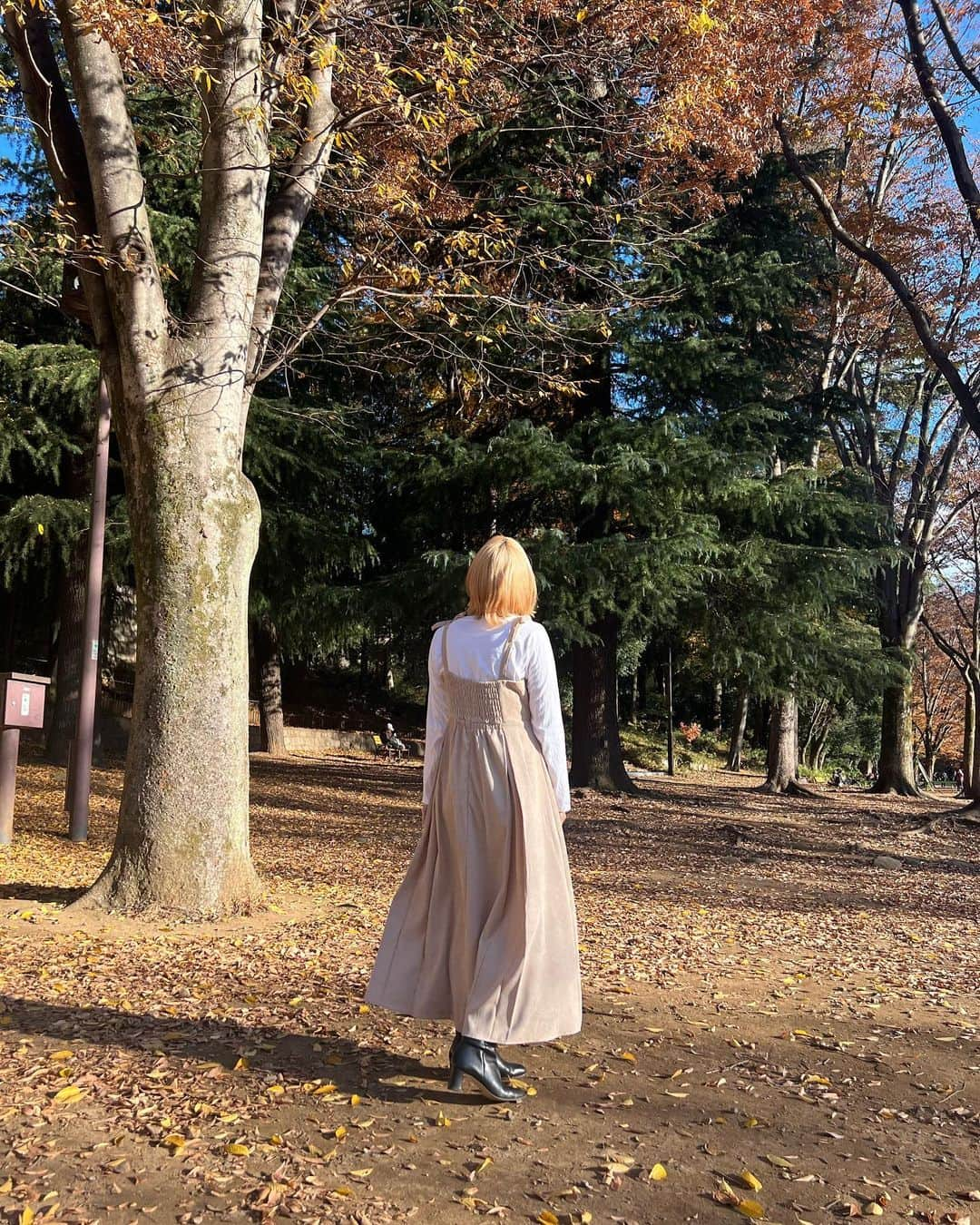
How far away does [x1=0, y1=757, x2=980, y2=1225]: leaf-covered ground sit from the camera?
2936mm

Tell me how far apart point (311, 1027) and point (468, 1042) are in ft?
3.60

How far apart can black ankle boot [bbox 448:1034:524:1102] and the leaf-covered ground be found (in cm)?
9

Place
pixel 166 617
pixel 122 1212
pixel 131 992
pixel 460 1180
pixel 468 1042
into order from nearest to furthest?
1. pixel 122 1212
2. pixel 460 1180
3. pixel 468 1042
4. pixel 131 992
5. pixel 166 617

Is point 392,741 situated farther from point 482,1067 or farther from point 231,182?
point 482,1067

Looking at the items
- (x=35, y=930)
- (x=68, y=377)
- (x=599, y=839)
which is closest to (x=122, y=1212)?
(x=35, y=930)

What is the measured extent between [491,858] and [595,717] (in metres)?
12.4

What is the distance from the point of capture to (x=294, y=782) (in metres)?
16.3

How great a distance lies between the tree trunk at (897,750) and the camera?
848 inches

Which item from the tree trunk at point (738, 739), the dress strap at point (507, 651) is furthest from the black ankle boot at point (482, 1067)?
the tree trunk at point (738, 739)

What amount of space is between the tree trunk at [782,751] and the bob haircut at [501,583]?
17950 mm

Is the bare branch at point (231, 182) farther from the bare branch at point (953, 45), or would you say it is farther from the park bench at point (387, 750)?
the park bench at point (387, 750)

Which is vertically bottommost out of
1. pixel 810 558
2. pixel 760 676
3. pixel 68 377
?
pixel 760 676

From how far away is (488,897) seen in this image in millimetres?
3713

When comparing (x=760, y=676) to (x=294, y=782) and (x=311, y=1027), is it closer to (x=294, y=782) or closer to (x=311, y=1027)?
(x=294, y=782)
